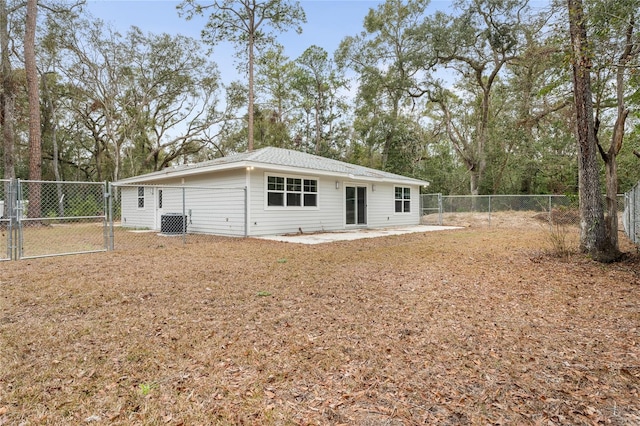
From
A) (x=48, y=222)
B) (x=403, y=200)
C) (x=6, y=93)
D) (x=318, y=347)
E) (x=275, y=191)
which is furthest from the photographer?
(x=403, y=200)

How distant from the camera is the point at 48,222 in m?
14.9

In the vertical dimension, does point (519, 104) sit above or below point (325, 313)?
above

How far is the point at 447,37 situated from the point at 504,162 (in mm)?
9253

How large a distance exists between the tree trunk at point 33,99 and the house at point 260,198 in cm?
324

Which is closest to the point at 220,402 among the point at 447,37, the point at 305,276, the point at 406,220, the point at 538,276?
the point at 305,276

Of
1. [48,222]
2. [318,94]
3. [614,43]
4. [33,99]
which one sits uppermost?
[318,94]

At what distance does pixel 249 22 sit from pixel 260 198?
1291 centimetres

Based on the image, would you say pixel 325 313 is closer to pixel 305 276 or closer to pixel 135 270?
pixel 305 276

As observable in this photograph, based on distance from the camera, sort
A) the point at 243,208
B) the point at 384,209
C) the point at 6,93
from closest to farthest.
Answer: the point at 243,208
the point at 6,93
the point at 384,209

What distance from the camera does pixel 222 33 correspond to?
18891 millimetres

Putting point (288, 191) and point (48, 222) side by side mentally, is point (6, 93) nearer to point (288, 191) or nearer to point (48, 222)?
point (48, 222)

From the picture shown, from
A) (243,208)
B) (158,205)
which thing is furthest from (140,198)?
(243,208)

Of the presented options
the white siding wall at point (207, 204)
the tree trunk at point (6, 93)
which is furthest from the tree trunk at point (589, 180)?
the tree trunk at point (6, 93)

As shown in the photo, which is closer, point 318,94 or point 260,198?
point 260,198
